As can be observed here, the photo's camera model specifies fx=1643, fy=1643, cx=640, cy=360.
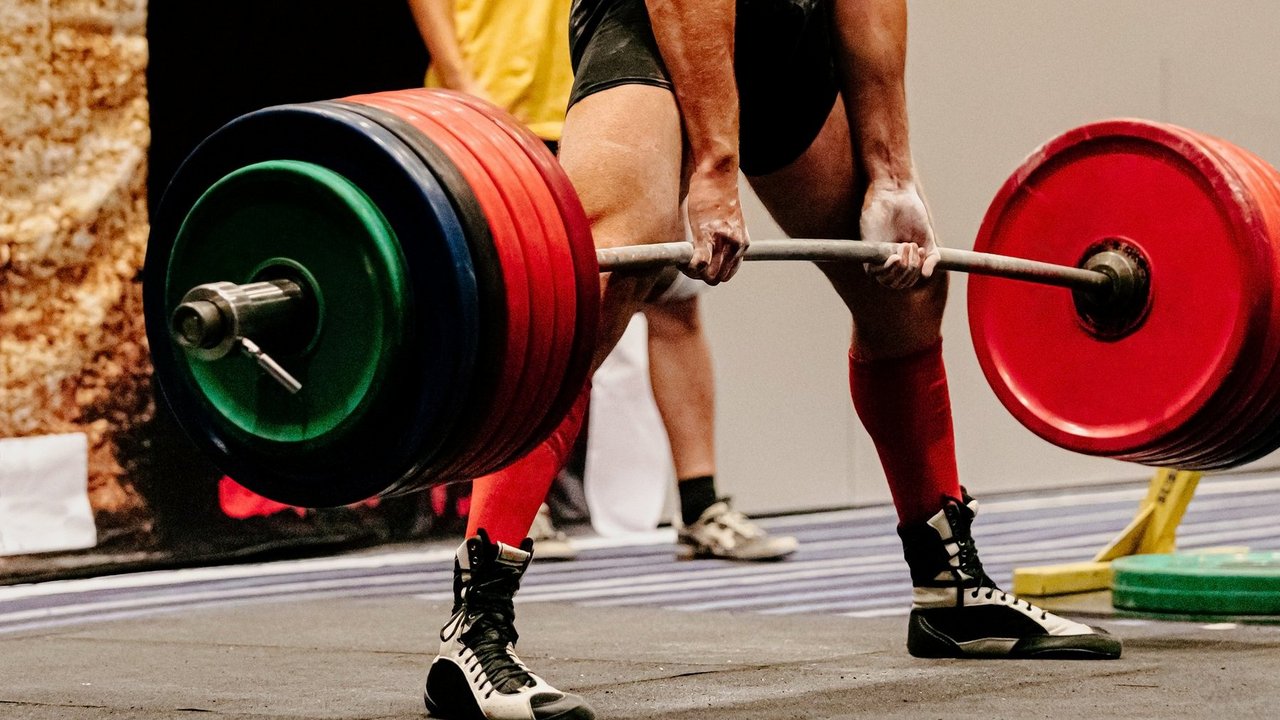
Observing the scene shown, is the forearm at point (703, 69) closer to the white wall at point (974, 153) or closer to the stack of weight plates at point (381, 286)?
the stack of weight plates at point (381, 286)

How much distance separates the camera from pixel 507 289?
1.47 meters

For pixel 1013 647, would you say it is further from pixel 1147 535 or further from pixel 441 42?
pixel 441 42

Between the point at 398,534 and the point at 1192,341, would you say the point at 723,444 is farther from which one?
the point at 1192,341

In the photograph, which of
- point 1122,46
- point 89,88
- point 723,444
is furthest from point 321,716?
point 1122,46

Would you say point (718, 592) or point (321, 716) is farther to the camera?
point (718, 592)

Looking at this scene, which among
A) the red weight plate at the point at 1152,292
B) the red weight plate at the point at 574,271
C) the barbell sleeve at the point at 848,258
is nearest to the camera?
the red weight plate at the point at 574,271

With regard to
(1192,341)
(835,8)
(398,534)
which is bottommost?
(398,534)

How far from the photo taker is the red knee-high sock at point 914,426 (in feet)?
6.92

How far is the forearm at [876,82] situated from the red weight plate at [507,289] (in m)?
0.66

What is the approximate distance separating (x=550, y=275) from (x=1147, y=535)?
1770mm

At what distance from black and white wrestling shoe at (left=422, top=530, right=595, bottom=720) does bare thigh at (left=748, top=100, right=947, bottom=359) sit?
0.54m

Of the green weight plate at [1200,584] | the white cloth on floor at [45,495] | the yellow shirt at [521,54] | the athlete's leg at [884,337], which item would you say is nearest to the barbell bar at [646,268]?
the athlete's leg at [884,337]

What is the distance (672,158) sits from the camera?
1.79 metres

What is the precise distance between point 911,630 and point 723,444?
2.35 m
